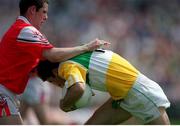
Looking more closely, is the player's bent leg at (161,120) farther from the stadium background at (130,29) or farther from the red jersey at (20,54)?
the stadium background at (130,29)

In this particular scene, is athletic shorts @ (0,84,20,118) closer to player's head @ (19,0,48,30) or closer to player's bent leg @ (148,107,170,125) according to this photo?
player's head @ (19,0,48,30)

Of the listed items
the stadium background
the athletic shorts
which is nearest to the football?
the athletic shorts

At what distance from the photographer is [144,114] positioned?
6.62 meters

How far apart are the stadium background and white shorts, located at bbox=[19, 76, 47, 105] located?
219 cm

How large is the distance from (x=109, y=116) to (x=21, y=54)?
110 cm

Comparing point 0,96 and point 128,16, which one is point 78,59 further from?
point 128,16

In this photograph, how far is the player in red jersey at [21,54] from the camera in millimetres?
6402

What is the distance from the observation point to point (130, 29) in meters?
13.8

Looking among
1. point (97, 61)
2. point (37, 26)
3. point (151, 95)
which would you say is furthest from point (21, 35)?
point (151, 95)

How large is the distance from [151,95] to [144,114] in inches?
7.9

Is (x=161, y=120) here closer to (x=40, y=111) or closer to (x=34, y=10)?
(x=34, y=10)

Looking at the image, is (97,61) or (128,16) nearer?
(97,61)

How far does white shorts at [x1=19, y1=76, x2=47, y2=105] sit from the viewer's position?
1035 cm

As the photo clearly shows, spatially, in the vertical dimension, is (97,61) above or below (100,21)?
above
